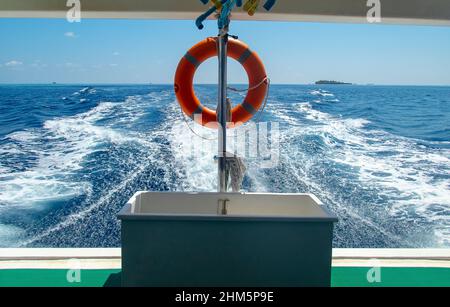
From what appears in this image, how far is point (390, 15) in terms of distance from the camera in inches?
67.9

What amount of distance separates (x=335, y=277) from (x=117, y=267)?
0.94 m

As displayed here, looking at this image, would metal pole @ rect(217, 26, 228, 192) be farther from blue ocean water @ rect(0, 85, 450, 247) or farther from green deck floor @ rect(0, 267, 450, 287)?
blue ocean water @ rect(0, 85, 450, 247)

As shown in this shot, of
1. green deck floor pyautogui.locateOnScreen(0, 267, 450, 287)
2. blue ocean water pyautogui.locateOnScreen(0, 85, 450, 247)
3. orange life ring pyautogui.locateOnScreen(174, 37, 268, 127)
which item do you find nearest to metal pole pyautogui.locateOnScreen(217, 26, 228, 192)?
orange life ring pyautogui.locateOnScreen(174, 37, 268, 127)

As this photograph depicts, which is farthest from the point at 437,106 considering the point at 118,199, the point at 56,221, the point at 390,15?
the point at 56,221

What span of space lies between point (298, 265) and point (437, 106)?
657cm

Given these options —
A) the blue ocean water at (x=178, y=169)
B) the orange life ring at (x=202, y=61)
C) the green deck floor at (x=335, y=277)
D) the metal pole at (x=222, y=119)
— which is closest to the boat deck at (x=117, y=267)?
the green deck floor at (x=335, y=277)

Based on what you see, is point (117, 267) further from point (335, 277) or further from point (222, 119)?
point (335, 277)

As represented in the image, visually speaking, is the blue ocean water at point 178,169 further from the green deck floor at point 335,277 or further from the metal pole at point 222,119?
the metal pole at point 222,119

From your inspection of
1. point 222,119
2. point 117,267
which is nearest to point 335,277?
point 222,119

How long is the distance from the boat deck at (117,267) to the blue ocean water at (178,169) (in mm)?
907

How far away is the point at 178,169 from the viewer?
10.8ft

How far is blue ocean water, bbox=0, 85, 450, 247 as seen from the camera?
2.81 meters
